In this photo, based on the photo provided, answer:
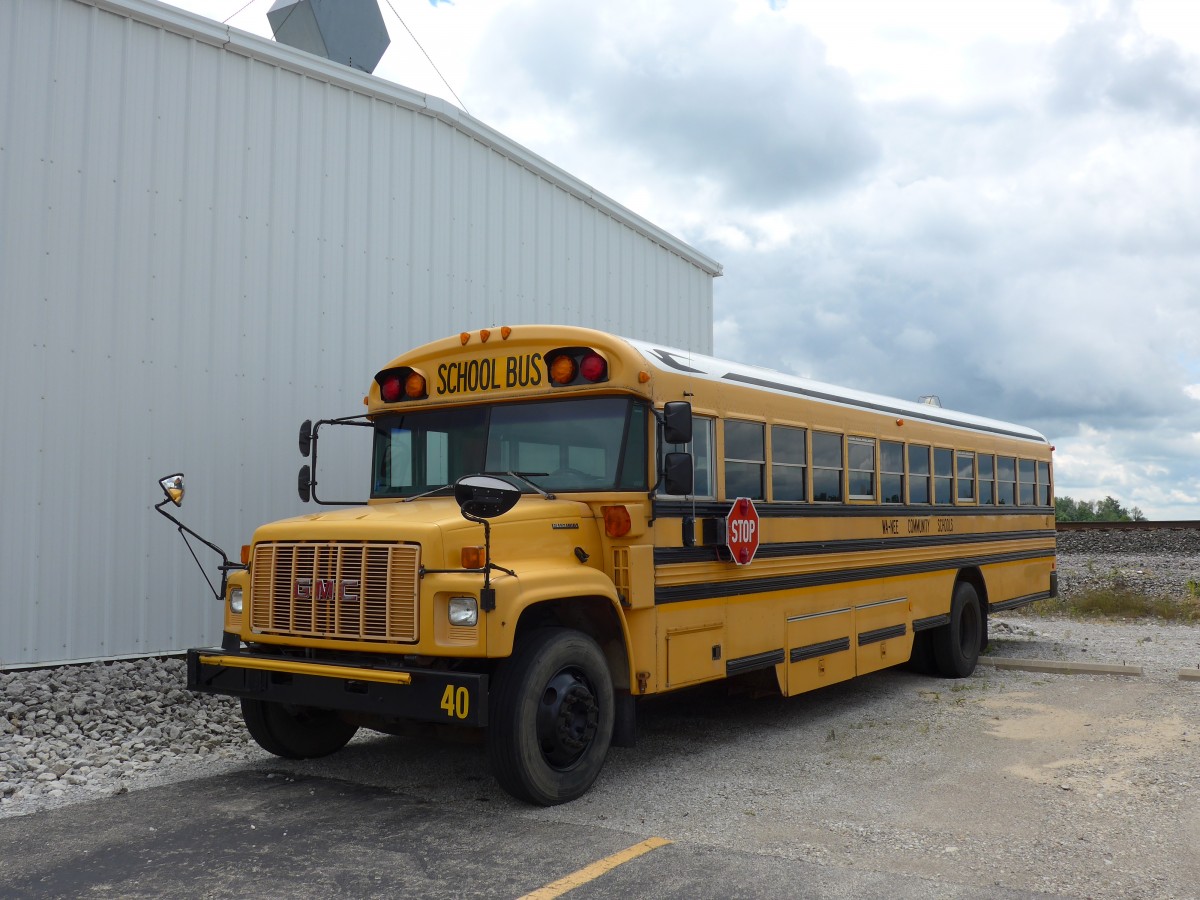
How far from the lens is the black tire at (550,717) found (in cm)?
509

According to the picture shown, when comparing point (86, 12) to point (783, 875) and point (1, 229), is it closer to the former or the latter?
point (1, 229)

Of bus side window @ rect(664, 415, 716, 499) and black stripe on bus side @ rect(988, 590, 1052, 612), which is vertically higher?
bus side window @ rect(664, 415, 716, 499)

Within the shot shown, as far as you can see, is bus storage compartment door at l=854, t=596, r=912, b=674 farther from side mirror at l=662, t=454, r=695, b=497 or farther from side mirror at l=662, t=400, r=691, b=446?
side mirror at l=662, t=400, r=691, b=446

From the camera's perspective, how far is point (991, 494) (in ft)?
36.3

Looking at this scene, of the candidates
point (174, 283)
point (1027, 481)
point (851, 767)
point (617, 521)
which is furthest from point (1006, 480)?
point (174, 283)

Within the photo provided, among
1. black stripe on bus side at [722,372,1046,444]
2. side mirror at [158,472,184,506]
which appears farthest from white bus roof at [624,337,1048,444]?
side mirror at [158,472,184,506]

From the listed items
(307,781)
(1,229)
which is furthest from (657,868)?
(1,229)

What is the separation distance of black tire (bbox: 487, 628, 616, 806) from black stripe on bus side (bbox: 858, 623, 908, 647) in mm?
3373

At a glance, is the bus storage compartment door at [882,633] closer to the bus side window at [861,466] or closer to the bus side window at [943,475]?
the bus side window at [861,466]

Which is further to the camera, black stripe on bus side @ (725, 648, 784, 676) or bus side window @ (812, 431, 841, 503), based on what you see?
bus side window @ (812, 431, 841, 503)

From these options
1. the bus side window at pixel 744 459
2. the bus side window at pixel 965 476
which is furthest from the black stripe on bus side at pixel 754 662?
the bus side window at pixel 965 476

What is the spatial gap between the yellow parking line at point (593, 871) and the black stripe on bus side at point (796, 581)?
158 cm

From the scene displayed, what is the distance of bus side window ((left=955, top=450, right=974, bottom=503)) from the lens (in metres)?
10.3

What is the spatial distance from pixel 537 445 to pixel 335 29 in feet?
23.9
